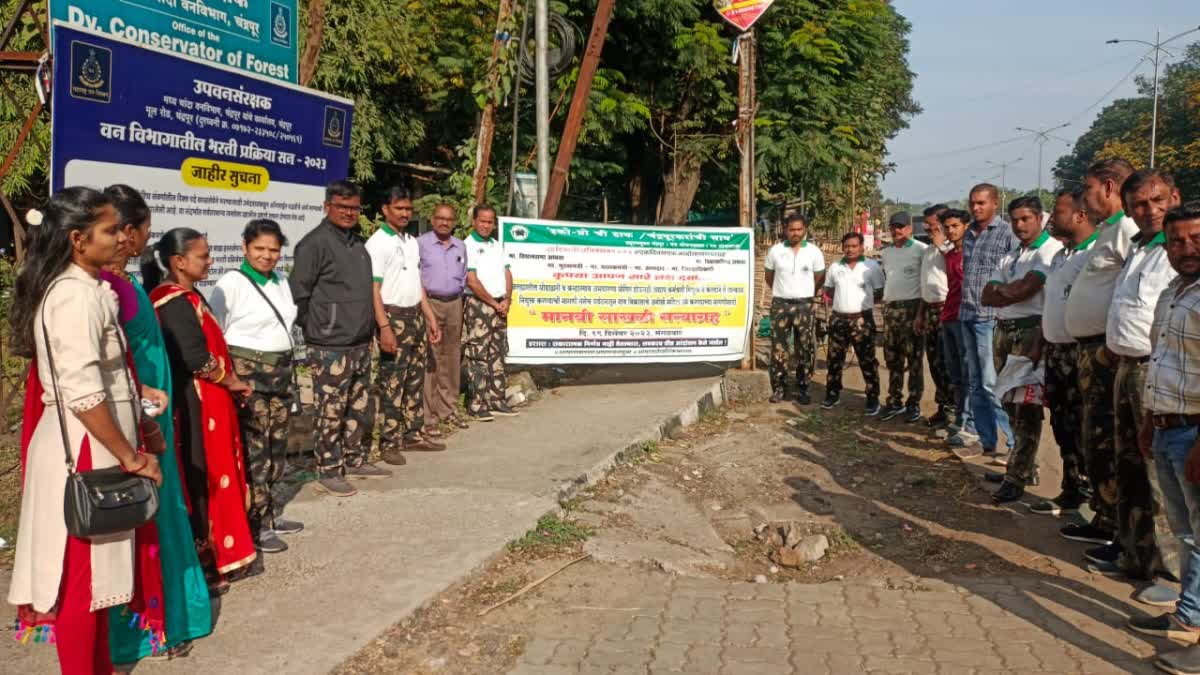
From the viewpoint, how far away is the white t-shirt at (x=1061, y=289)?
5176 mm

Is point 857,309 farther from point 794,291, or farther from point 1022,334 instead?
point 1022,334

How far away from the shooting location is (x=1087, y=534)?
204 inches

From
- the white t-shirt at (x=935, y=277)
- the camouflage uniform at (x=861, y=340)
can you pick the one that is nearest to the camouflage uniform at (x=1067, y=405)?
the white t-shirt at (x=935, y=277)

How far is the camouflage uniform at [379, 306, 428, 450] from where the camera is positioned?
20.4 feet

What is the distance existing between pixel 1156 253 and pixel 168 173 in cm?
506

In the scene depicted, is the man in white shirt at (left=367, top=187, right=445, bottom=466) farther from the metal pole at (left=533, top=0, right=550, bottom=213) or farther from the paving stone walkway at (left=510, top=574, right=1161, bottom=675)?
the metal pole at (left=533, top=0, right=550, bottom=213)

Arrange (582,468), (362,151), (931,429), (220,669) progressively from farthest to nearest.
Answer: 1. (362,151)
2. (931,429)
3. (582,468)
4. (220,669)

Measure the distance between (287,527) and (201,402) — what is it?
1.11 m

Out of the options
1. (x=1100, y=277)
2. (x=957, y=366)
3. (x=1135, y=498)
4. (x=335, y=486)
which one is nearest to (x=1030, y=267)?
(x=1100, y=277)

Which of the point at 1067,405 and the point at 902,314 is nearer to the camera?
the point at 1067,405

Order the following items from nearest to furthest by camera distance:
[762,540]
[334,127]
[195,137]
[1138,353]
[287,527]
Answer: [1138,353] < [287,527] < [195,137] < [762,540] < [334,127]

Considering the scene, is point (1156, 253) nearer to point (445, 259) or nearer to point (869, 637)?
point (869, 637)

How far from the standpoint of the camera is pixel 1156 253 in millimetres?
4348

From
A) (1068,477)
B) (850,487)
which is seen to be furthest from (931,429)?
(1068,477)
